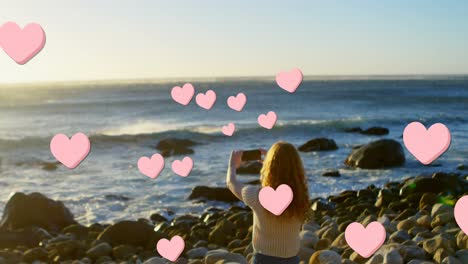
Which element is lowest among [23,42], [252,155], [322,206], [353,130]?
[322,206]

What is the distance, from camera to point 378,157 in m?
16.8

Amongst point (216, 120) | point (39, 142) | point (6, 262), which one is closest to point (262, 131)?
point (216, 120)

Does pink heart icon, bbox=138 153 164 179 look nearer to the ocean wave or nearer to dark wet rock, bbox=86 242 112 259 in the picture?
dark wet rock, bbox=86 242 112 259

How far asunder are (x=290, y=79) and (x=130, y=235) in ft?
10.6

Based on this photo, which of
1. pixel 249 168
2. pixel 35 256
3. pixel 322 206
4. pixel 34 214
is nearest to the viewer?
pixel 35 256

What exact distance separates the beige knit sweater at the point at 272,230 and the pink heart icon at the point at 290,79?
475 centimetres

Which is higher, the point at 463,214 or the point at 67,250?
the point at 463,214

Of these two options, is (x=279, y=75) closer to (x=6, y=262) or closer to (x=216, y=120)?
(x=6, y=262)

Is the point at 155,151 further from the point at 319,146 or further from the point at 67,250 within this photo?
the point at 67,250

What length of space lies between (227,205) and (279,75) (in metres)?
3.84

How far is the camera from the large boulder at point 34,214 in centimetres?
1028

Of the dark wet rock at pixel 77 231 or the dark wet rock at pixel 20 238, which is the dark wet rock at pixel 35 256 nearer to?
the dark wet rock at pixel 20 238

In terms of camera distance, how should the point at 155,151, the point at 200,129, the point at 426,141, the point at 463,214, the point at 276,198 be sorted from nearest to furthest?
the point at 276,198
the point at 463,214
the point at 426,141
the point at 155,151
the point at 200,129

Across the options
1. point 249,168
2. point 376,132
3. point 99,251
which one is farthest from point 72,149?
point 376,132
